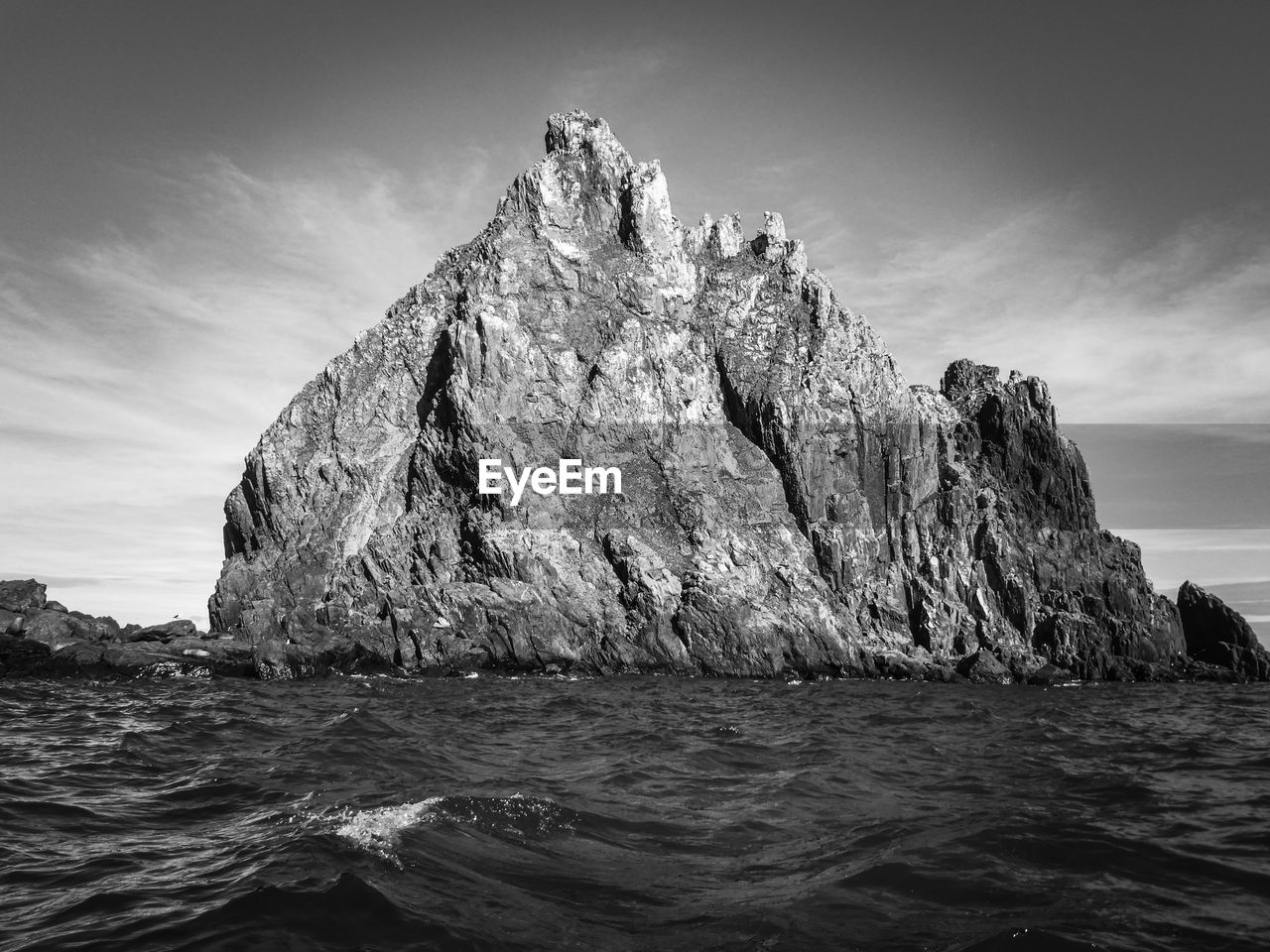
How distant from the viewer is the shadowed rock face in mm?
69062

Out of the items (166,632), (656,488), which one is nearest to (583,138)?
(656,488)

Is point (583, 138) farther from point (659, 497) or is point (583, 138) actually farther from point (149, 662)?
point (149, 662)

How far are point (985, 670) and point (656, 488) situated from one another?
125 feet

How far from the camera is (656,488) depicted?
8544 centimetres

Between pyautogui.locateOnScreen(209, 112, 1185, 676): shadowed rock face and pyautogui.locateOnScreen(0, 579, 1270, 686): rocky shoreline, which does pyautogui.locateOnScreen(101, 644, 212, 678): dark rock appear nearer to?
pyautogui.locateOnScreen(0, 579, 1270, 686): rocky shoreline

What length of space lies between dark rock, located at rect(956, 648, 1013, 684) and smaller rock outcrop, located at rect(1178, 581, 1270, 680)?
82.1 ft

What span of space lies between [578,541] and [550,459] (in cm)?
1277

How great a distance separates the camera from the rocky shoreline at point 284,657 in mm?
49875

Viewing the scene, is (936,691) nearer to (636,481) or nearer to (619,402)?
(636,481)

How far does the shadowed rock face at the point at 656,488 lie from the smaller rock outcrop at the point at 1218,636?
4.57m

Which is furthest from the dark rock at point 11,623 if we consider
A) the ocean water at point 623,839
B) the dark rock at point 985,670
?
the dark rock at point 985,670

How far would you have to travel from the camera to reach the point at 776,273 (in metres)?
102

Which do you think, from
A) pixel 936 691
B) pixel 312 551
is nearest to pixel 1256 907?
pixel 936 691

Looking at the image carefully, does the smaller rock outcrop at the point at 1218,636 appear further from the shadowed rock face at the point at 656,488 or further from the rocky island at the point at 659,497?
the shadowed rock face at the point at 656,488
